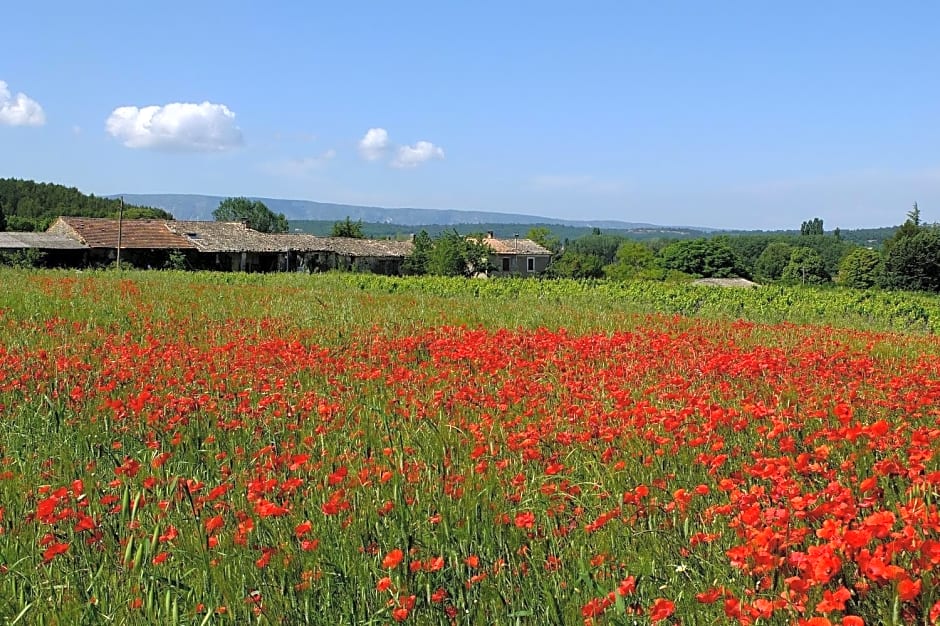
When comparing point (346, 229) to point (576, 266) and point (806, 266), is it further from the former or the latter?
point (806, 266)

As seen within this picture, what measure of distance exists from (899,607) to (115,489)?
3.42m

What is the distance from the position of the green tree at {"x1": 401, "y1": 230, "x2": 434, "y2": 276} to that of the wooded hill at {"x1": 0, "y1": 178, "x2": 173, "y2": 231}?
4532cm

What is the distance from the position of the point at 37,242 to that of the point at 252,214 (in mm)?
69752

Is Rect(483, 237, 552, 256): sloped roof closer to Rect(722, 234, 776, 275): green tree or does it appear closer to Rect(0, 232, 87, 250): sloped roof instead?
Rect(0, 232, 87, 250): sloped roof

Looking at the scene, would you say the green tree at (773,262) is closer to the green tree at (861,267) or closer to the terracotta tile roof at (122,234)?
the green tree at (861,267)

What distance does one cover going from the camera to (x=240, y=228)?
69625mm

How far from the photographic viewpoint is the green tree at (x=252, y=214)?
12488 cm

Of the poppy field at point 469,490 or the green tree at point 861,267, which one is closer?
the poppy field at point 469,490

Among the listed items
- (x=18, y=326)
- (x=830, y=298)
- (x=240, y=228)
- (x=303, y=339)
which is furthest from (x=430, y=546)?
(x=240, y=228)

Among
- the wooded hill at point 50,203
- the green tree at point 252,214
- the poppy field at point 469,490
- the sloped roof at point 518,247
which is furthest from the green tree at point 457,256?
the poppy field at point 469,490

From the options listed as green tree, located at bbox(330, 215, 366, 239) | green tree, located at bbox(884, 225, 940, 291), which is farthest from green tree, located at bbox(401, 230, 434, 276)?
green tree, located at bbox(884, 225, 940, 291)

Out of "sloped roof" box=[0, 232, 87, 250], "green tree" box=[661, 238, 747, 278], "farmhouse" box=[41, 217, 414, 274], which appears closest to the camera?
"sloped roof" box=[0, 232, 87, 250]

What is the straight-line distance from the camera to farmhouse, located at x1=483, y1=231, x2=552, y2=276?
307ft

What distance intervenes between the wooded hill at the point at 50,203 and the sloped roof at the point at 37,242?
46.9m
